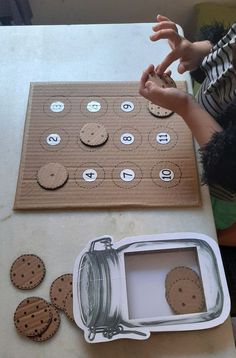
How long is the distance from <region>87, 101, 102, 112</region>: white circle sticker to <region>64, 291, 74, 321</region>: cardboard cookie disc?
0.32 metres

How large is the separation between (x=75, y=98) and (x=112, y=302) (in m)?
0.37

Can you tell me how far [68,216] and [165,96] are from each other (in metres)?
0.25

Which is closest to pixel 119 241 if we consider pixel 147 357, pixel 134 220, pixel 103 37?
pixel 134 220

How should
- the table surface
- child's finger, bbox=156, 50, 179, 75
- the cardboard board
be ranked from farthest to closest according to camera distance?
child's finger, bbox=156, 50, 179, 75, the cardboard board, the table surface

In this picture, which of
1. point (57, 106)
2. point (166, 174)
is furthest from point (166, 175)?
point (57, 106)

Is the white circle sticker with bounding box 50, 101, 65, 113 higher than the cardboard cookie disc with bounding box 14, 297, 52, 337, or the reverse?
the white circle sticker with bounding box 50, 101, 65, 113

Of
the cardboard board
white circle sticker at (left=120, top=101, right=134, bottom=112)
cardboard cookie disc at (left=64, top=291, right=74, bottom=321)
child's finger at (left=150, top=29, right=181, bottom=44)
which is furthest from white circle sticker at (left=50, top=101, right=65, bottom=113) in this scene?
cardboard cookie disc at (left=64, top=291, right=74, bottom=321)

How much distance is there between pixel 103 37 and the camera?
32.4 inches

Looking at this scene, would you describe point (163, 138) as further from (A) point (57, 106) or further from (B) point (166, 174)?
(A) point (57, 106)

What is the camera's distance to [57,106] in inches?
28.3

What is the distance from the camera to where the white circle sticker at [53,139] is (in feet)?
2.22

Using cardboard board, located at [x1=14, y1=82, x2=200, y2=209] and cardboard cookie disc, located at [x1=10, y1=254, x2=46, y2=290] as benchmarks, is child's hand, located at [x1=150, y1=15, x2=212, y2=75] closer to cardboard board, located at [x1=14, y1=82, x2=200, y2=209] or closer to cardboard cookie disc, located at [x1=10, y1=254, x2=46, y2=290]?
cardboard board, located at [x1=14, y1=82, x2=200, y2=209]

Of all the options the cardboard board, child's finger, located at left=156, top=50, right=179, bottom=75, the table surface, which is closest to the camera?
the table surface

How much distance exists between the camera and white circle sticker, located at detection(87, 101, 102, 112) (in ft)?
2.34
